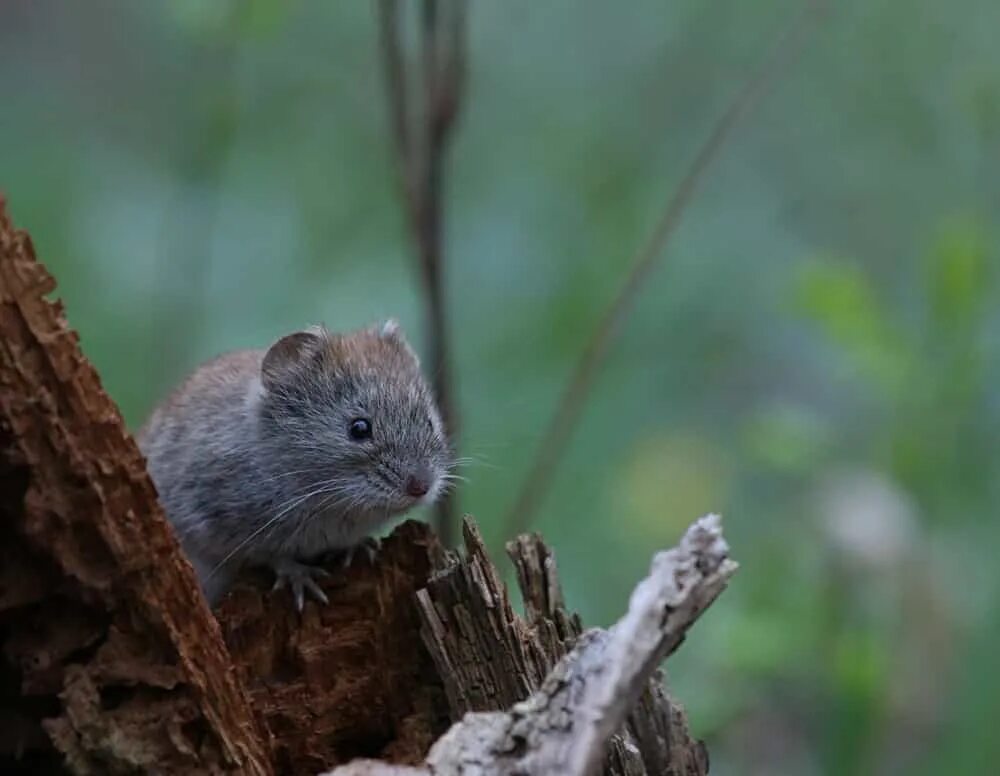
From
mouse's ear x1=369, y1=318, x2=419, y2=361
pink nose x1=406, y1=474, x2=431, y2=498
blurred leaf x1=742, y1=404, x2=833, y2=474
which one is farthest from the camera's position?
blurred leaf x1=742, y1=404, x2=833, y2=474

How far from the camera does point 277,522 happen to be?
3.21 m

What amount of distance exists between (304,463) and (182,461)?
360 millimetres

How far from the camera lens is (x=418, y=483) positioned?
3178 millimetres

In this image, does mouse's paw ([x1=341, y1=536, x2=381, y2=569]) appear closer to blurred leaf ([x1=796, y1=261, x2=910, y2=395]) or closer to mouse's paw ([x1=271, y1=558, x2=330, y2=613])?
mouse's paw ([x1=271, y1=558, x2=330, y2=613])

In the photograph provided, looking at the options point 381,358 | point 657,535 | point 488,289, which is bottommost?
point 381,358

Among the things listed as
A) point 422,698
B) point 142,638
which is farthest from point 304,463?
point 142,638

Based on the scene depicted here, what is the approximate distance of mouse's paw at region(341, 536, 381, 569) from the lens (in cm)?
287

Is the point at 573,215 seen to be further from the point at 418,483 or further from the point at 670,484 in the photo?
the point at 418,483

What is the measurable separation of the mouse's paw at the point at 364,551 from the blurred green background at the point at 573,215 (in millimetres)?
2097

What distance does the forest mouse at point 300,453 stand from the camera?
3.20 m

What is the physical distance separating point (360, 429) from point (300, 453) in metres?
0.16

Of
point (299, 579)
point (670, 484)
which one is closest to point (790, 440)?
point (670, 484)

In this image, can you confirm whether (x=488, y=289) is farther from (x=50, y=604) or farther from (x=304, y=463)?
(x=50, y=604)

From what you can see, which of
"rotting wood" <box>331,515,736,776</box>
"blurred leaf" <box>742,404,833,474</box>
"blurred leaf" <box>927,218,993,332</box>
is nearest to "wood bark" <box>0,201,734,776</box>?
"rotting wood" <box>331,515,736,776</box>
